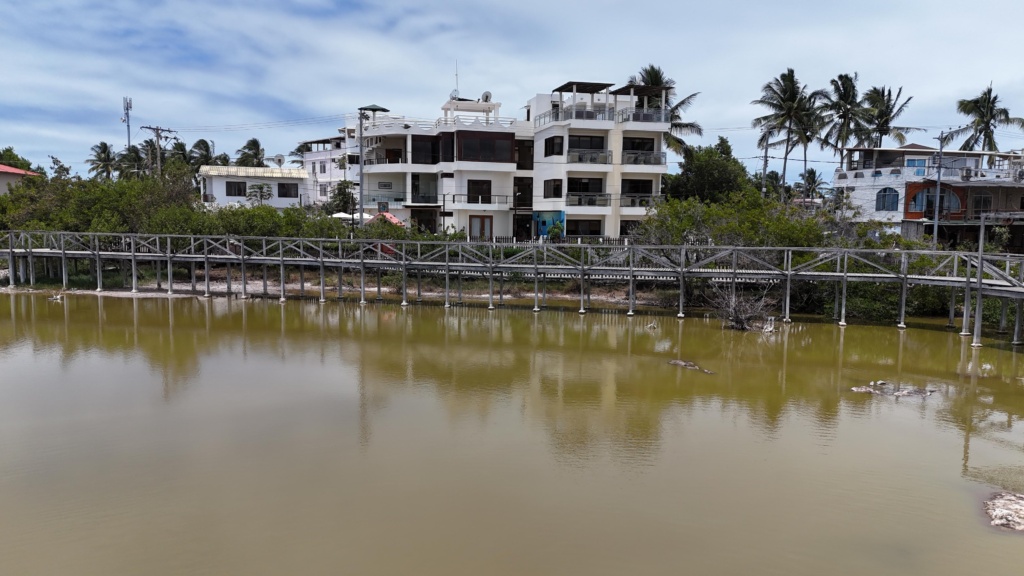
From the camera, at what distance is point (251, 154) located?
73.6 m

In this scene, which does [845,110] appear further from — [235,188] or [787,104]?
[235,188]

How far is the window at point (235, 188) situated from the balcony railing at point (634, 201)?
27.9 metres

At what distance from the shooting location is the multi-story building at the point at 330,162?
53875 mm

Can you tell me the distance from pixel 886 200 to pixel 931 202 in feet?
7.44

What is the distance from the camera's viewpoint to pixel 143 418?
13984mm

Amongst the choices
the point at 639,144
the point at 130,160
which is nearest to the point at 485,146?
the point at 639,144

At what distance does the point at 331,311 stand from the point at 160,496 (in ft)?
60.4

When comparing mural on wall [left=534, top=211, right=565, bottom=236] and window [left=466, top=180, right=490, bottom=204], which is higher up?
window [left=466, top=180, right=490, bottom=204]

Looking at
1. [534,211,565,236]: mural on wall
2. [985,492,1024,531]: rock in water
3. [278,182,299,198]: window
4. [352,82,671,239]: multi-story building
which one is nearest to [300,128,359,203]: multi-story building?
[278,182,299,198]: window

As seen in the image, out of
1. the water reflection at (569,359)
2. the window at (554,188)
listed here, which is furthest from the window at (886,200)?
the water reflection at (569,359)

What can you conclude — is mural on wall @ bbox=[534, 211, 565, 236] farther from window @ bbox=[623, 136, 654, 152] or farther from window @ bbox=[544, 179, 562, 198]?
window @ bbox=[623, 136, 654, 152]

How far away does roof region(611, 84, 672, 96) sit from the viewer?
38875 mm

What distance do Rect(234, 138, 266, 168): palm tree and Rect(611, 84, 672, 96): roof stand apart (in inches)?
1723

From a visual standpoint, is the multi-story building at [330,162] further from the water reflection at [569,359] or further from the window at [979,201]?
the window at [979,201]
